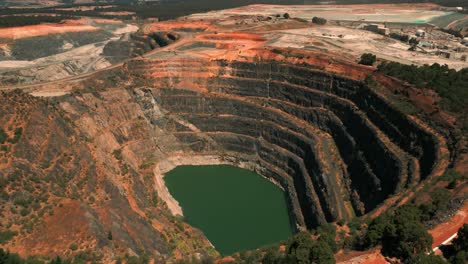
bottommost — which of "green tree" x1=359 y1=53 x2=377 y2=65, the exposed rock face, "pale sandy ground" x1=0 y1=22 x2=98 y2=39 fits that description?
the exposed rock face

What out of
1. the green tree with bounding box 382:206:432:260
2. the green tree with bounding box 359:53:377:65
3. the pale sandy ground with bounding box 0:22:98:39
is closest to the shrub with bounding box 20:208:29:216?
the green tree with bounding box 382:206:432:260

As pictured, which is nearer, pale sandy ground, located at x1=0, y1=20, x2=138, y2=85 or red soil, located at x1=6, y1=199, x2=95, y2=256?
red soil, located at x1=6, y1=199, x2=95, y2=256

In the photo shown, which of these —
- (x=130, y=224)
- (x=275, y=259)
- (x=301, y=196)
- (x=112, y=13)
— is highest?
(x=112, y=13)

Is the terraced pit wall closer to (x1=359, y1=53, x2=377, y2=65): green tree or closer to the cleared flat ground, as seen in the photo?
(x1=359, y1=53, x2=377, y2=65): green tree

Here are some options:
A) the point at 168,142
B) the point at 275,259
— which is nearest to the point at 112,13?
the point at 168,142

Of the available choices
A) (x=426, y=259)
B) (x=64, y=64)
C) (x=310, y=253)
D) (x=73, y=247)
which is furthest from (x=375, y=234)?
(x=64, y=64)

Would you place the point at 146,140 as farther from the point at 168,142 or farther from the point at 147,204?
the point at 147,204

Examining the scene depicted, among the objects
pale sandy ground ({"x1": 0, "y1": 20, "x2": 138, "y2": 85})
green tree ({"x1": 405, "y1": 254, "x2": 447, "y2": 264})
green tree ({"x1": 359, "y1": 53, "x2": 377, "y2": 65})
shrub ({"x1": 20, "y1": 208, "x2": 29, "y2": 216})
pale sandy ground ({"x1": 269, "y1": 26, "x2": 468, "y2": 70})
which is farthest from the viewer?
pale sandy ground ({"x1": 0, "y1": 20, "x2": 138, "y2": 85})

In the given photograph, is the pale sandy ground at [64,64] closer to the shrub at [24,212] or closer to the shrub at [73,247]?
the shrub at [24,212]

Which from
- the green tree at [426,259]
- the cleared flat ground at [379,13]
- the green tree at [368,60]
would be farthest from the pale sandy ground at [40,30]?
the green tree at [426,259]
